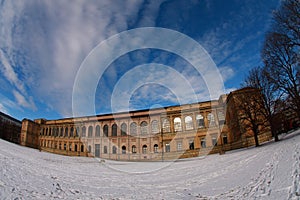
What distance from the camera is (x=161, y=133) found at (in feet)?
126

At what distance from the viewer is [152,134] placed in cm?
3931

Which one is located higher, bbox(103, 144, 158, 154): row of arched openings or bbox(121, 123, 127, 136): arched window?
bbox(121, 123, 127, 136): arched window

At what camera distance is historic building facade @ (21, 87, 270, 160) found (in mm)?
35219

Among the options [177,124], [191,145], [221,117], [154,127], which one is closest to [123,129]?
[154,127]

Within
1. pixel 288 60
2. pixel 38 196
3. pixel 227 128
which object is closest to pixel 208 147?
pixel 227 128

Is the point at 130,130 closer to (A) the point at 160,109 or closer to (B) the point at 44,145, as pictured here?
(A) the point at 160,109

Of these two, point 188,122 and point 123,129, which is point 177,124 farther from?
point 123,129

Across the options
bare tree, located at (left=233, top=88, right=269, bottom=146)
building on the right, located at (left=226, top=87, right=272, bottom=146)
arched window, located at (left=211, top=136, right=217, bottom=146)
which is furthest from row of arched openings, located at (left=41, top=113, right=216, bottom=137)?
bare tree, located at (left=233, top=88, right=269, bottom=146)

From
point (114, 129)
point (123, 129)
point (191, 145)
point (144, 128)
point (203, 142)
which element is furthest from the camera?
point (114, 129)

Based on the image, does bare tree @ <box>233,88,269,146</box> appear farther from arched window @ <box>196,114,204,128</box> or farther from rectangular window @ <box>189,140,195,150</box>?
rectangular window @ <box>189,140,195,150</box>

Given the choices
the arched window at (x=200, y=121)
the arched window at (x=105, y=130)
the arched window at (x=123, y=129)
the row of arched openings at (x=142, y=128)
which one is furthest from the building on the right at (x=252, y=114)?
the arched window at (x=105, y=130)

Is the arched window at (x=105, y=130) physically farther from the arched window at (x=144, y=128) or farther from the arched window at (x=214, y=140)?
the arched window at (x=214, y=140)

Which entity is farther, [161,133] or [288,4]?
[161,133]

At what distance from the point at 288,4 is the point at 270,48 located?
4.30 metres
